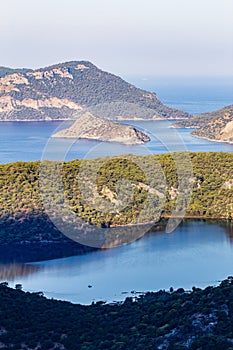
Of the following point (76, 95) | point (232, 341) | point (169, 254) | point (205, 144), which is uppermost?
point (76, 95)

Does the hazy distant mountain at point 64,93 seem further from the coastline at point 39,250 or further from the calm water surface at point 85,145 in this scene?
the coastline at point 39,250

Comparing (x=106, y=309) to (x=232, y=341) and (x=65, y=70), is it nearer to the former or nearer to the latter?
(x=232, y=341)

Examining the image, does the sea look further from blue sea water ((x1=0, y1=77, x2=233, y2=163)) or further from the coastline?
blue sea water ((x1=0, y1=77, x2=233, y2=163))

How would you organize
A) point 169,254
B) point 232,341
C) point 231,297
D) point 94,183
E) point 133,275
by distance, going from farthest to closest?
point 94,183 < point 169,254 < point 133,275 < point 231,297 < point 232,341

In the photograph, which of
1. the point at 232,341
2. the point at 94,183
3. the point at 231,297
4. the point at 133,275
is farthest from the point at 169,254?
the point at 232,341

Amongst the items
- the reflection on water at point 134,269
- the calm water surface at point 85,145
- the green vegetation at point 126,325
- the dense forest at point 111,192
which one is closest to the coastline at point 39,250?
the dense forest at point 111,192

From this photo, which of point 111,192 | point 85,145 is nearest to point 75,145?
point 85,145
